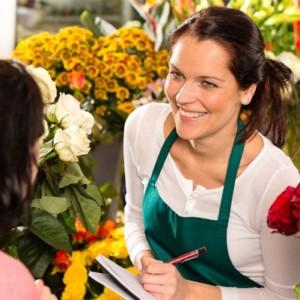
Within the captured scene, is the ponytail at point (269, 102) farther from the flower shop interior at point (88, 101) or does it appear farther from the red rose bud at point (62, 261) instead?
the red rose bud at point (62, 261)

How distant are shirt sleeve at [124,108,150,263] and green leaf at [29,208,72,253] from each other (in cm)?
26

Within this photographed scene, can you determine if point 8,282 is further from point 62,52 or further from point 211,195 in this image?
point 62,52

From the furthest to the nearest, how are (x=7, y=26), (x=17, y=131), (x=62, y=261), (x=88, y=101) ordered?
1. (x=7, y=26)
2. (x=88, y=101)
3. (x=62, y=261)
4. (x=17, y=131)

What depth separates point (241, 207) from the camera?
183 centimetres

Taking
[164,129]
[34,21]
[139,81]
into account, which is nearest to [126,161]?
[164,129]

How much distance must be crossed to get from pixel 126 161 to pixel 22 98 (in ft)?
2.67

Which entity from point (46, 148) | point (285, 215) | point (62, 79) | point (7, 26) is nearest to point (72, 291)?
point (46, 148)

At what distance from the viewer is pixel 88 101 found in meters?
2.67

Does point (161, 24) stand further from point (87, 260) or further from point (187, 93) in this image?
point (187, 93)

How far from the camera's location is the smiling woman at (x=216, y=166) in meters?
1.75

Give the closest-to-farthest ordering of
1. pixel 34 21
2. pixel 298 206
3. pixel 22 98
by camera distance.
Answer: pixel 22 98
pixel 298 206
pixel 34 21

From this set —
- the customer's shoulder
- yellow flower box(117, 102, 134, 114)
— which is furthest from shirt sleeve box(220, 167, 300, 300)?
yellow flower box(117, 102, 134, 114)

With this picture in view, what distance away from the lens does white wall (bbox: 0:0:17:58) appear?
311 cm

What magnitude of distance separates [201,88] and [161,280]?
40 cm
